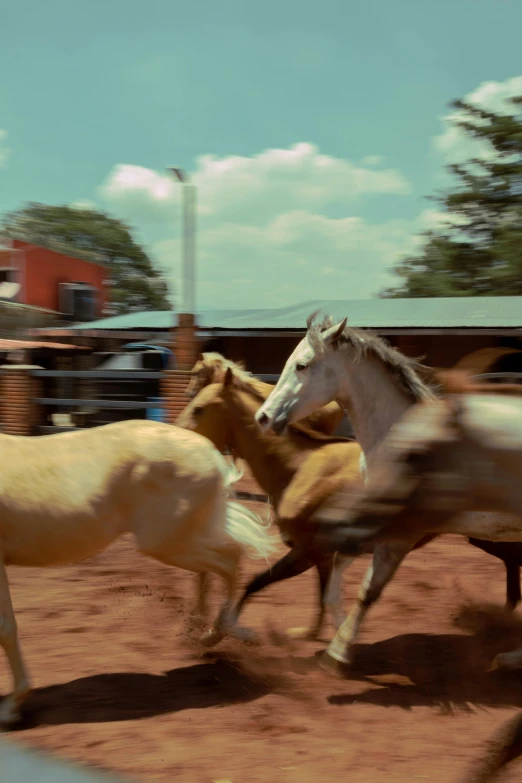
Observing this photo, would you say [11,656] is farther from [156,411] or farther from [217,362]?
[156,411]

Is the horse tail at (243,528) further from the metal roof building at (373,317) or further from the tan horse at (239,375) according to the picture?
the metal roof building at (373,317)

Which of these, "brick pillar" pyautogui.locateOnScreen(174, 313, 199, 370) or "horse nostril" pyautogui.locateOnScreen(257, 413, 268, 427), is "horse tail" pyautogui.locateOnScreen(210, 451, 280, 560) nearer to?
"horse nostril" pyautogui.locateOnScreen(257, 413, 268, 427)

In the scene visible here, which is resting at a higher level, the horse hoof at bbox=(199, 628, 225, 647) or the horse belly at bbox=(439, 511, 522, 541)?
the horse belly at bbox=(439, 511, 522, 541)

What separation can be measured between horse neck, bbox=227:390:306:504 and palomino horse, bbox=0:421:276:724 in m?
0.63


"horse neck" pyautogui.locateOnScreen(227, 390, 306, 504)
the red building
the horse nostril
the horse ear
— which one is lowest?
"horse neck" pyautogui.locateOnScreen(227, 390, 306, 504)

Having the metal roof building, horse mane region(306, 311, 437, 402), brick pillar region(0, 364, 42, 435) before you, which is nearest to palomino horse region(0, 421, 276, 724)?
horse mane region(306, 311, 437, 402)

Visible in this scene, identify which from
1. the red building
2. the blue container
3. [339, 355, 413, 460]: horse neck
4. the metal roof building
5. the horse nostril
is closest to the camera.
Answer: [339, 355, 413, 460]: horse neck

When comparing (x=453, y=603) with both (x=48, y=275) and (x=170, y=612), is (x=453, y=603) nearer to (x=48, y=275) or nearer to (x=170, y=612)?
(x=170, y=612)

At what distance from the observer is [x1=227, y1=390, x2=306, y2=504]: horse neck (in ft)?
15.1

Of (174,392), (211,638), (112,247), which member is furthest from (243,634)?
(112,247)

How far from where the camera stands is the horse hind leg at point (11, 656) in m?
3.38

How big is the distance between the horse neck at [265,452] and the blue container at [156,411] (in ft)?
20.0

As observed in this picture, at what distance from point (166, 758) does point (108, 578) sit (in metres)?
2.96

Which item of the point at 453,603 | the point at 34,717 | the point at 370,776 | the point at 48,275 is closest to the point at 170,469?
the point at 34,717
